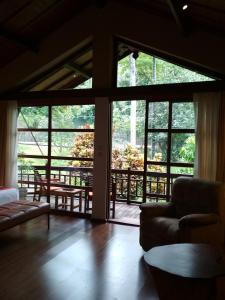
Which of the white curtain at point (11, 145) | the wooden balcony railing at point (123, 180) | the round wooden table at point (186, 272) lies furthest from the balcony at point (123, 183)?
the round wooden table at point (186, 272)

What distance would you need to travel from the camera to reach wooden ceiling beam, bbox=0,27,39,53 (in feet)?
16.1

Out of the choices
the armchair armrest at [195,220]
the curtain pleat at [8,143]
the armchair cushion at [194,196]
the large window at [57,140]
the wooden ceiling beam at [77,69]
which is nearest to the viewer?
the armchair armrest at [195,220]

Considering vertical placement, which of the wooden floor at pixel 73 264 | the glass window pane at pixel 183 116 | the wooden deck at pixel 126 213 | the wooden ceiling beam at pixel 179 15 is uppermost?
the wooden ceiling beam at pixel 179 15

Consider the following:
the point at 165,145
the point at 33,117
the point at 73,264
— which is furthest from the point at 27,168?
the point at 73,264

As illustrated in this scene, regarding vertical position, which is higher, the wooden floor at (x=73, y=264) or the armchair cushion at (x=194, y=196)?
the armchair cushion at (x=194, y=196)

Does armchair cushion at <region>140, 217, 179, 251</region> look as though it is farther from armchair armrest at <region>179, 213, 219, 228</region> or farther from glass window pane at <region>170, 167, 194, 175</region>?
glass window pane at <region>170, 167, 194, 175</region>

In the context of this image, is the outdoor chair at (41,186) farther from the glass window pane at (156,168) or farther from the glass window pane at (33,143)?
the glass window pane at (156,168)

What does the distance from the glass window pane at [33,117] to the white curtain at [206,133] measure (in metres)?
2.94

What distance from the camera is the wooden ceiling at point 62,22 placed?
403 centimetres

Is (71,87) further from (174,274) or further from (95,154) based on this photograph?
(174,274)

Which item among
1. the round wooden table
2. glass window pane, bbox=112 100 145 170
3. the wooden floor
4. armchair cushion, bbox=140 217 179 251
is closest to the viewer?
the round wooden table

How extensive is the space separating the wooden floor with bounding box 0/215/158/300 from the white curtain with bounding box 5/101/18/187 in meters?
1.47

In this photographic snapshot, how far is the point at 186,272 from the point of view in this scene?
203 centimetres

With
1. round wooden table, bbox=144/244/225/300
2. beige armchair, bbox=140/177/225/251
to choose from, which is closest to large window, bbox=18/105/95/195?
beige armchair, bbox=140/177/225/251
